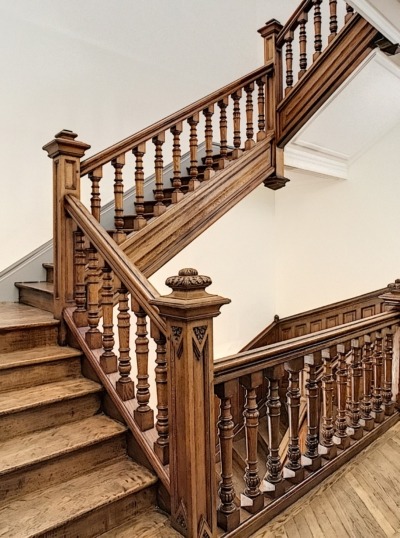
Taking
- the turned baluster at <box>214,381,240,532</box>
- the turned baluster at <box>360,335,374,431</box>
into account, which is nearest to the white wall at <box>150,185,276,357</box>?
the turned baluster at <box>360,335,374,431</box>

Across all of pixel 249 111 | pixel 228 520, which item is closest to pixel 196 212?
pixel 249 111

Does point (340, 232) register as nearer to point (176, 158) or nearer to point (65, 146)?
point (176, 158)

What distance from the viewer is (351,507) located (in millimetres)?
1812

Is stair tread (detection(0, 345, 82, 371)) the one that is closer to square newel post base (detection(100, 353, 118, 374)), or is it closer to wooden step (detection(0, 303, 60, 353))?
wooden step (detection(0, 303, 60, 353))

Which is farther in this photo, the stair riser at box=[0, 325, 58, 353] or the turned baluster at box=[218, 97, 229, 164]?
the turned baluster at box=[218, 97, 229, 164]

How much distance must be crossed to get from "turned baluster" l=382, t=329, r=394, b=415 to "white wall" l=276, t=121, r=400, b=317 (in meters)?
1.42

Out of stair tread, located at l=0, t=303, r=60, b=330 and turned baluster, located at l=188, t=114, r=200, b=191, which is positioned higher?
turned baluster, located at l=188, t=114, r=200, b=191

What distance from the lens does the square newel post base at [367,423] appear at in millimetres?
2461

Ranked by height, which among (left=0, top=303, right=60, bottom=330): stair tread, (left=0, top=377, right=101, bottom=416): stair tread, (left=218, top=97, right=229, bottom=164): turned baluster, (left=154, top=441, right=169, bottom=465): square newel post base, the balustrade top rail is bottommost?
(left=154, top=441, right=169, bottom=465): square newel post base

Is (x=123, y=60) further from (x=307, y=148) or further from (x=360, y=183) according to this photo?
(x=360, y=183)

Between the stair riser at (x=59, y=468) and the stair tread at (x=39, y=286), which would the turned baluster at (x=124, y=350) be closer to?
the stair riser at (x=59, y=468)

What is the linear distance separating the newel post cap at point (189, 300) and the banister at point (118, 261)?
14cm

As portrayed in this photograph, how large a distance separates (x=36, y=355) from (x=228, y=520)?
1161mm

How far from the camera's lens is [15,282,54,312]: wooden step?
105 inches
